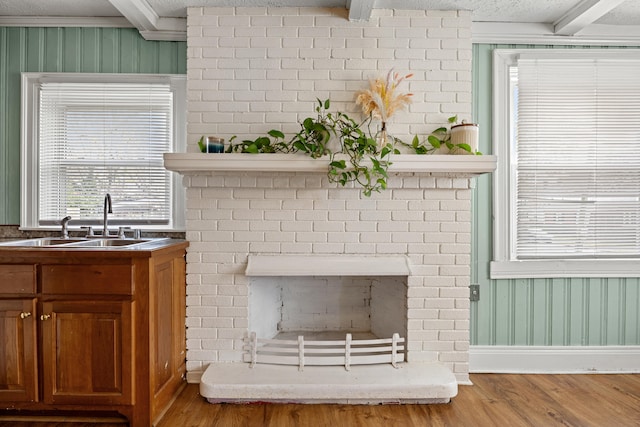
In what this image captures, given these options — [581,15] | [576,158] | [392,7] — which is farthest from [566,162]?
[392,7]

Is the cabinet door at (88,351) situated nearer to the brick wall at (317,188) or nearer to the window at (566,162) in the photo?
the brick wall at (317,188)

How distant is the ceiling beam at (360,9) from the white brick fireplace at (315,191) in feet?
0.18

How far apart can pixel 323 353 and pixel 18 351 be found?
1.59 metres

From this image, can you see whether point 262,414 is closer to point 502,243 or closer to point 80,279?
point 80,279

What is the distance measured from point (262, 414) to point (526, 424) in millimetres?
1363

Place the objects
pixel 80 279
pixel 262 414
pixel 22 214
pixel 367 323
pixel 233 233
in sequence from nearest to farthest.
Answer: pixel 80 279 < pixel 262 414 < pixel 233 233 < pixel 22 214 < pixel 367 323

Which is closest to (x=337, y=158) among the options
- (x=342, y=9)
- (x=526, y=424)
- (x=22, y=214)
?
(x=342, y=9)

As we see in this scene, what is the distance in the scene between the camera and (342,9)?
2555mm

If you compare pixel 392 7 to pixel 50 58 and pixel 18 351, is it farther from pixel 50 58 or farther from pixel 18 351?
pixel 18 351

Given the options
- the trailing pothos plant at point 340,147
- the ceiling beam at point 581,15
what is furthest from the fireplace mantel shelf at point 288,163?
the ceiling beam at point 581,15

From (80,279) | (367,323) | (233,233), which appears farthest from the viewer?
(367,323)

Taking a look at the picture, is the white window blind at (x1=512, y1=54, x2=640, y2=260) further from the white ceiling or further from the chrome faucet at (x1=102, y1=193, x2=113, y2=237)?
the chrome faucet at (x1=102, y1=193, x2=113, y2=237)

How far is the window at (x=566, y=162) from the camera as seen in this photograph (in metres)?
2.77

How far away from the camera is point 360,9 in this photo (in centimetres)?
241
